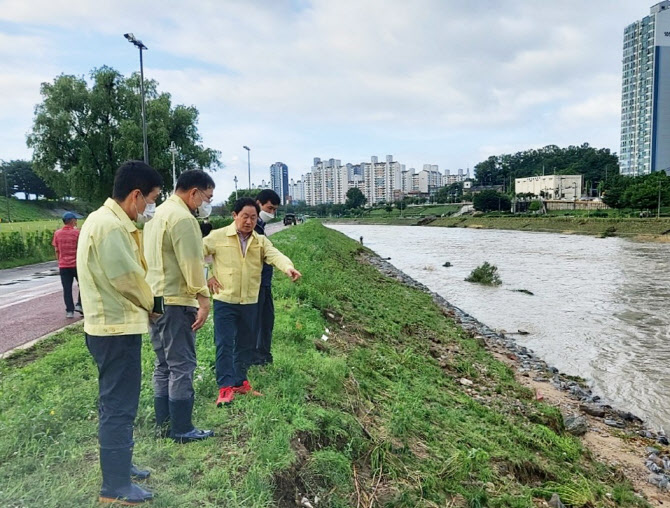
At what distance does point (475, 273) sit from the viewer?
23156 mm

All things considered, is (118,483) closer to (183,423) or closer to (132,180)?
(183,423)

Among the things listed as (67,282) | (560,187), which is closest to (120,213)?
(67,282)

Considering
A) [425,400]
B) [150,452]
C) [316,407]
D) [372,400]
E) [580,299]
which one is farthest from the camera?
[580,299]

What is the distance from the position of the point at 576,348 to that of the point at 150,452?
11.6 metres

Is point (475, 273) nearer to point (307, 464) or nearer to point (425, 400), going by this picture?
point (425, 400)

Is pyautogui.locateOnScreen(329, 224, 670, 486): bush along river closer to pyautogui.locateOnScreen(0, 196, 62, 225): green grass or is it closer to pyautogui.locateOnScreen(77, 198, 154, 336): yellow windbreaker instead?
pyautogui.locateOnScreen(77, 198, 154, 336): yellow windbreaker

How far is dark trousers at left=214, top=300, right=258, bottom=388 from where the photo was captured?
4.35 metres

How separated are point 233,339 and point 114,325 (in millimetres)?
1774

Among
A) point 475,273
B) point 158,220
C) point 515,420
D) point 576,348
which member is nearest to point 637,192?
point 475,273

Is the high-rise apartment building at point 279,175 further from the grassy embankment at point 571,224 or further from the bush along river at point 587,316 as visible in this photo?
the bush along river at point 587,316

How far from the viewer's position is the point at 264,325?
5.12 m

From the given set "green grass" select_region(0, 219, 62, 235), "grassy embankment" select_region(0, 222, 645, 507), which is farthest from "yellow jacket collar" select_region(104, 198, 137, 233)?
"green grass" select_region(0, 219, 62, 235)

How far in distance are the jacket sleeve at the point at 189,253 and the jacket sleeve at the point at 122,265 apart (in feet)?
1.88

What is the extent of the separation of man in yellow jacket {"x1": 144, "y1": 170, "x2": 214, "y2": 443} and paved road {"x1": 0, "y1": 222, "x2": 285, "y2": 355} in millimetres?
4420
